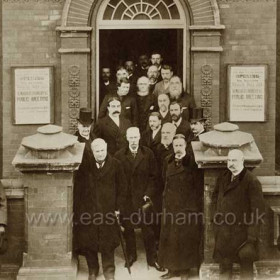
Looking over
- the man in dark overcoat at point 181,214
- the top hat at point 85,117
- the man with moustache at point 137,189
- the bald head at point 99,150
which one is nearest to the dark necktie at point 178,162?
the man in dark overcoat at point 181,214

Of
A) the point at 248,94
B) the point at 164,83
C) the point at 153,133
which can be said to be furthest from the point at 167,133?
the point at 248,94

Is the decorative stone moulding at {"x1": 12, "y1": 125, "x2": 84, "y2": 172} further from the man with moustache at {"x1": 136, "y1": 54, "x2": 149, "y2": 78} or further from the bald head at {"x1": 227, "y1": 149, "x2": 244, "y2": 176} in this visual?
the man with moustache at {"x1": 136, "y1": 54, "x2": 149, "y2": 78}

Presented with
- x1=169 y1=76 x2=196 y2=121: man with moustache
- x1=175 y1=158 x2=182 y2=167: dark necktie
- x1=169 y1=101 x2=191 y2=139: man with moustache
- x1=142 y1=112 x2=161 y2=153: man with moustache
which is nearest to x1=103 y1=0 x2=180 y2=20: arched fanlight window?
x1=169 y1=76 x2=196 y2=121: man with moustache

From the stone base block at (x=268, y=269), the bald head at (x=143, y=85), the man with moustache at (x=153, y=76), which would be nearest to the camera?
the stone base block at (x=268, y=269)

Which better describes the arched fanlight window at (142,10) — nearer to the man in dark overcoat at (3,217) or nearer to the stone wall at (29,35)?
the stone wall at (29,35)

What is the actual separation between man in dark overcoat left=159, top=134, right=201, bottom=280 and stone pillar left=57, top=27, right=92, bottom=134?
10.3 ft

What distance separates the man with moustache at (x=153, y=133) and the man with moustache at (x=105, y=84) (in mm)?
1643

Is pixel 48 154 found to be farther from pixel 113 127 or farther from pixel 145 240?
pixel 113 127

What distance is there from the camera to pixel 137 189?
37.1ft

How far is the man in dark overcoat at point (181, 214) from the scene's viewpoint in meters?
10.9

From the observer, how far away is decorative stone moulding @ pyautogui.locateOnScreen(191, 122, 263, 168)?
34.9 ft

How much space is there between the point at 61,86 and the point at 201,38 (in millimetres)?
2466

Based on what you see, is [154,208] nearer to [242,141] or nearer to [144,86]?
[242,141]

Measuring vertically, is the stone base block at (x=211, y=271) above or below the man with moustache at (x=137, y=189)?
below
